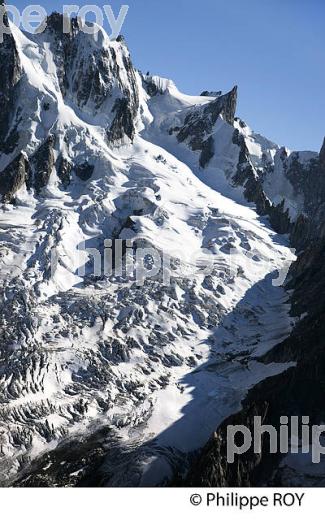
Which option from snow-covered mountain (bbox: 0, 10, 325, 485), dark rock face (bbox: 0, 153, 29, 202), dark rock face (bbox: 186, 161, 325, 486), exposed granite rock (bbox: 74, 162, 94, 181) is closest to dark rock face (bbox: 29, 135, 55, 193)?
snow-covered mountain (bbox: 0, 10, 325, 485)

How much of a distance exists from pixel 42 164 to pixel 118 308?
67.0 m

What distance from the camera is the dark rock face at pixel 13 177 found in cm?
17425

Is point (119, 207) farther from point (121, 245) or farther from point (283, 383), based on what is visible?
point (283, 383)

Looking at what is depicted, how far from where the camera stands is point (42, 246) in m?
150

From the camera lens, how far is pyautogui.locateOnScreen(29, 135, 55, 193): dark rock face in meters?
182

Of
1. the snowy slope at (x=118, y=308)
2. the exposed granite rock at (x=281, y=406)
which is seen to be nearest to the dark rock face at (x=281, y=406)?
the exposed granite rock at (x=281, y=406)

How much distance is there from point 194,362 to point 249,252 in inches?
2268

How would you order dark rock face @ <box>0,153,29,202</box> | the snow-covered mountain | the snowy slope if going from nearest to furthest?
the snow-covered mountain < the snowy slope < dark rock face @ <box>0,153,29,202</box>

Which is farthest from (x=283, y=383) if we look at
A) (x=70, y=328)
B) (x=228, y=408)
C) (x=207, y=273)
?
(x=207, y=273)

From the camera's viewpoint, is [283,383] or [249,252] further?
[249,252]

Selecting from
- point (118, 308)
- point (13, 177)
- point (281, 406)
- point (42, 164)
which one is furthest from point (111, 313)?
point (42, 164)

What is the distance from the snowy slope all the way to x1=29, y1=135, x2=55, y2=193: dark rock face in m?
0.42

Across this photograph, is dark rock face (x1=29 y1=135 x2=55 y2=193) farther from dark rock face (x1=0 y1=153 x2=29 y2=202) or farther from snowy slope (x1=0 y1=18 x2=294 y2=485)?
dark rock face (x1=0 y1=153 x2=29 y2=202)

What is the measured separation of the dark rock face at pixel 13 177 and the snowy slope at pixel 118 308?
4.61 ft
